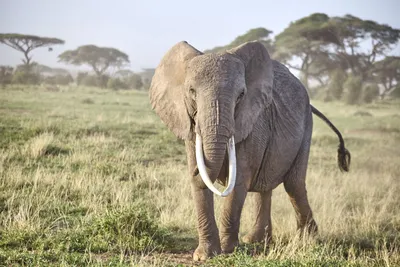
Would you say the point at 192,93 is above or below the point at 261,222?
above

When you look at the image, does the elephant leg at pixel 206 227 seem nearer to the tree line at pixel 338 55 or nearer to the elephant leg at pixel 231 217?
the elephant leg at pixel 231 217

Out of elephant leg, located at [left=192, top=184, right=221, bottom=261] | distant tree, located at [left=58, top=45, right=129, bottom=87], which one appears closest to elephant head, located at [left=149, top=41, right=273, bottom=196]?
elephant leg, located at [left=192, top=184, right=221, bottom=261]

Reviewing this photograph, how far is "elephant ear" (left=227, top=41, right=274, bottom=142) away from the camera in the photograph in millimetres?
5027

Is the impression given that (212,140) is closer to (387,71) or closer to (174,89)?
(174,89)

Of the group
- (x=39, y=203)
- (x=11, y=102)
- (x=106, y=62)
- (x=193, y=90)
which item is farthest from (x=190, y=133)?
(x=106, y=62)

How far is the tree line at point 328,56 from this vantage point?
31.5m

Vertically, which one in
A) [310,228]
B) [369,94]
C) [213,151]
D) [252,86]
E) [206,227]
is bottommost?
[310,228]

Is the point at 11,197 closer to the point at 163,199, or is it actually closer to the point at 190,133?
the point at 163,199

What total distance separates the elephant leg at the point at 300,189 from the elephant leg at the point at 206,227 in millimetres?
1701

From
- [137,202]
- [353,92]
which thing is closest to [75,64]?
[353,92]

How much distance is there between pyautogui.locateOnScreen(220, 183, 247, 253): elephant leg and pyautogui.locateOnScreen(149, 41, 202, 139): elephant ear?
2.61 ft

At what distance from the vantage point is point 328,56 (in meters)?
35.5

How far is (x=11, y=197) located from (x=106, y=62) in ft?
124

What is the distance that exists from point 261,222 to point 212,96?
8.65 feet
